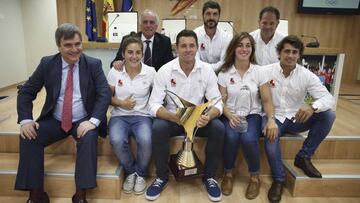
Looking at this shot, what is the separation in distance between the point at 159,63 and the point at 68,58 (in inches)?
38.1

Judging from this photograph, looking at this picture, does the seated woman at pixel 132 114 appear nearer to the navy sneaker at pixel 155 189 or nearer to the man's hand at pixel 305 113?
the navy sneaker at pixel 155 189

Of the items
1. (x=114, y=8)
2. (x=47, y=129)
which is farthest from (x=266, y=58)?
(x=114, y=8)

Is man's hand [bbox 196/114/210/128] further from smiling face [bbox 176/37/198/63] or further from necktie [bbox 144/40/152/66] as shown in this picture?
necktie [bbox 144/40/152/66]

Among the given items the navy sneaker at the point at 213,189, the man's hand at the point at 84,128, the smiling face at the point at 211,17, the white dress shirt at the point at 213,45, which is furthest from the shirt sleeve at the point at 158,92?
the smiling face at the point at 211,17

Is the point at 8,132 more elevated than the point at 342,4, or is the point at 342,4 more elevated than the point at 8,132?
the point at 342,4

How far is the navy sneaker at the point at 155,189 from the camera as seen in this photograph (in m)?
1.99

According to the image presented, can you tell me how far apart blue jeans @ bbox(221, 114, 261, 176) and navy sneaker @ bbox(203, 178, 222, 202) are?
16 centimetres

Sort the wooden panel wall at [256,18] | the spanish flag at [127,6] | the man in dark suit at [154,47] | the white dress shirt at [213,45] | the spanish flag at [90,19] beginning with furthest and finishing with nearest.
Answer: the wooden panel wall at [256,18], the spanish flag at [127,6], the spanish flag at [90,19], the white dress shirt at [213,45], the man in dark suit at [154,47]

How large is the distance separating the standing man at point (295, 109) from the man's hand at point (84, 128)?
4.10 ft

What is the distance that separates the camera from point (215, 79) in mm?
2125

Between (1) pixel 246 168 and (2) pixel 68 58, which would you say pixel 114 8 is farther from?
(1) pixel 246 168

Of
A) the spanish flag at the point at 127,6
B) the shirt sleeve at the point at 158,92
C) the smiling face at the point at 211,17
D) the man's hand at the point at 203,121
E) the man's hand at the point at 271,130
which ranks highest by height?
the spanish flag at the point at 127,6

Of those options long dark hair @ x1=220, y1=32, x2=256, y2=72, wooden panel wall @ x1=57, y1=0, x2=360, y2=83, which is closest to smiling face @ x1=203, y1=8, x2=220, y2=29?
long dark hair @ x1=220, y1=32, x2=256, y2=72

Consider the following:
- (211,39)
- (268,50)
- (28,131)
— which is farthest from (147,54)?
(28,131)
